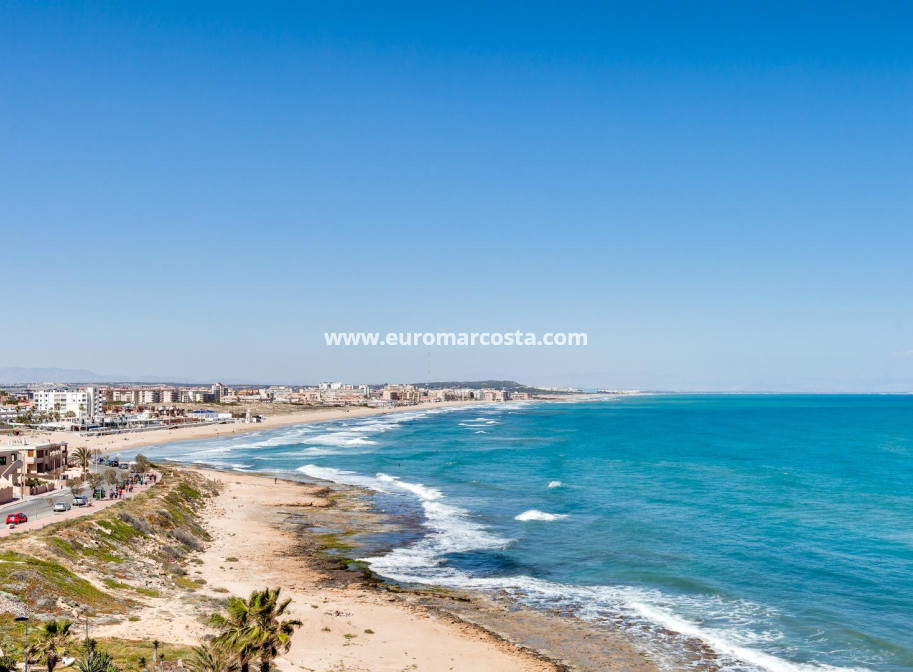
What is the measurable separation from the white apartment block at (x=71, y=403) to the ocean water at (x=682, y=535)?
96465 millimetres

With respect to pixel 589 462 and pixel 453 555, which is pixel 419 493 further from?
pixel 589 462

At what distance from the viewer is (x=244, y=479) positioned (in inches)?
2995

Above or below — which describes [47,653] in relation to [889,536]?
above

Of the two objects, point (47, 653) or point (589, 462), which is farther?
point (589, 462)

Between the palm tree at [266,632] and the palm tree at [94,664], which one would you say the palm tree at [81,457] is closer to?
the palm tree at [94,664]

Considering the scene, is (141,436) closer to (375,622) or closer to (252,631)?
(375,622)

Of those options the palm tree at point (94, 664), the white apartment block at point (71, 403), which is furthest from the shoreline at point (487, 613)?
the white apartment block at point (71, 403)

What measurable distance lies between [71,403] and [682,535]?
18325 centimetres

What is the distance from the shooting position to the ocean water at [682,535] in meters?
31.3

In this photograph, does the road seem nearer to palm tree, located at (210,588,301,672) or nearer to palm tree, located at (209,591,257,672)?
palm tree, located at (209,591,257,672)

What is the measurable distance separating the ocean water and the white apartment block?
96465 mm

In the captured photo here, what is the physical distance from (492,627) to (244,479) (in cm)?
5211

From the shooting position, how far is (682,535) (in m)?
48.2

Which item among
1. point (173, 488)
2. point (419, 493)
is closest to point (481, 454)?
point (419, 493)
